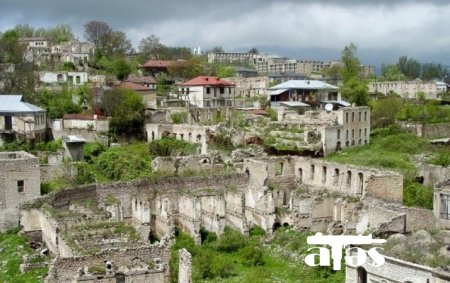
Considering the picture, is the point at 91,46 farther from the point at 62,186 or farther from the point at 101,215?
the point at 101,215

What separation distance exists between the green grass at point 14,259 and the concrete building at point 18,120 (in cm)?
1119

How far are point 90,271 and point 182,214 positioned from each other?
1191 cm

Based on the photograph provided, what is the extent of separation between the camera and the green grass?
21.7 meters

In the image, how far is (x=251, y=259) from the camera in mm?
25594

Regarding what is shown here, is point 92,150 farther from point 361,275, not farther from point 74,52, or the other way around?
point 74,52

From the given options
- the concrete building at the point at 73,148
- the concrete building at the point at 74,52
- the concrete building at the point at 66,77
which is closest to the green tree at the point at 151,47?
the concrete building at the point at 74,52

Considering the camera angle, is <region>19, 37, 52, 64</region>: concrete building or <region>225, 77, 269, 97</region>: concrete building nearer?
<region>225, 77, 269, 97</region>: concrete building

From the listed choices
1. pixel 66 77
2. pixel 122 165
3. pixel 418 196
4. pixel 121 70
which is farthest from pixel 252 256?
pixel 121 70

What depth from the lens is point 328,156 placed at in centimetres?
4072

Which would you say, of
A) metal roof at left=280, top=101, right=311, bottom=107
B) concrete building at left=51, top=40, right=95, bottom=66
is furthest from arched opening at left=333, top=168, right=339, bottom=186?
concrete building at left=51, top=40, right=95, bottom=66

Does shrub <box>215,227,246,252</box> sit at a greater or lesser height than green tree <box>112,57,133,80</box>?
lesser

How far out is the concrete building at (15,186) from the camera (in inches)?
1088

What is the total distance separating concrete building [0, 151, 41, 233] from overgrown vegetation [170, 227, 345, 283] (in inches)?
260

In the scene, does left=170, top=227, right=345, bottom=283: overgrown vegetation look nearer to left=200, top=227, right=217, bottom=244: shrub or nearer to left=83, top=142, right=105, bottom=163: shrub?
left=200, top=227, right=217, bottom=244: shrub
